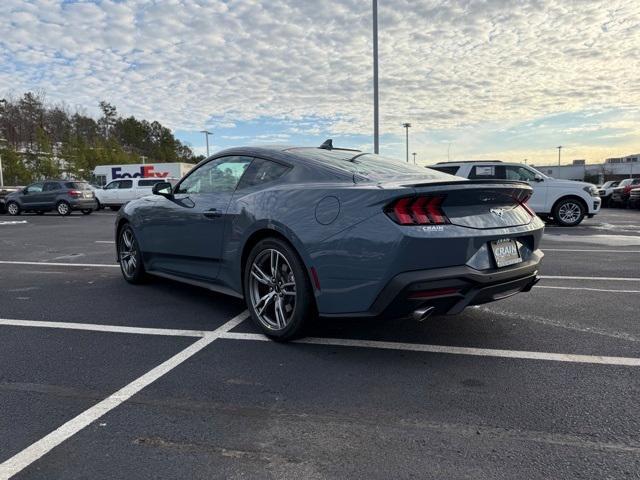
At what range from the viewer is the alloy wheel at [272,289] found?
3.89 meters

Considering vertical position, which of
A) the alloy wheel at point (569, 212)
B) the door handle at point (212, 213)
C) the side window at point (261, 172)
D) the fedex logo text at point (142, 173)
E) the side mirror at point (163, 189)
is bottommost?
the alloy wheel at point (569, 212)

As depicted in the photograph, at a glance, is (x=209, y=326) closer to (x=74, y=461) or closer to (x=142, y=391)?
(x=142, y=391)

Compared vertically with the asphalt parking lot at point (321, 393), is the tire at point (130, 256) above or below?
above

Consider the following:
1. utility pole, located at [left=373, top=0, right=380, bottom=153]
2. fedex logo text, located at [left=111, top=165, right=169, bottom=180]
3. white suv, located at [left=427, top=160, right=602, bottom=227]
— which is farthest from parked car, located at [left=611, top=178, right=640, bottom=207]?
fedex logo text, located at [left=111, top=165, right=169, bottom=180]

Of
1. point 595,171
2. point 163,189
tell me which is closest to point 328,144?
point 163,189

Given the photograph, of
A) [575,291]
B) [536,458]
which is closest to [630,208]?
[575,291]

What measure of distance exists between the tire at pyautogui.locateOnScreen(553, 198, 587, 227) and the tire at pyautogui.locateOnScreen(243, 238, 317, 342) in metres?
12.4

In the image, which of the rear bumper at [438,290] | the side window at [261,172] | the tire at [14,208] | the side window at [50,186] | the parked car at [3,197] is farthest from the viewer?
the parked car at [3,197]

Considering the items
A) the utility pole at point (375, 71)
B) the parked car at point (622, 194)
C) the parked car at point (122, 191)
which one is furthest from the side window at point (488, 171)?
the parked car at point (122, 191)

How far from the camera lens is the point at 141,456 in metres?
2.38

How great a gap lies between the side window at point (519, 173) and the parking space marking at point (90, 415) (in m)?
11.8

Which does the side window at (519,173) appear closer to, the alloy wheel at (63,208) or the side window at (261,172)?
the side window at (261,172)

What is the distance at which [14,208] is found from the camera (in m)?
23.2

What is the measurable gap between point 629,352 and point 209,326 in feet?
10.9
